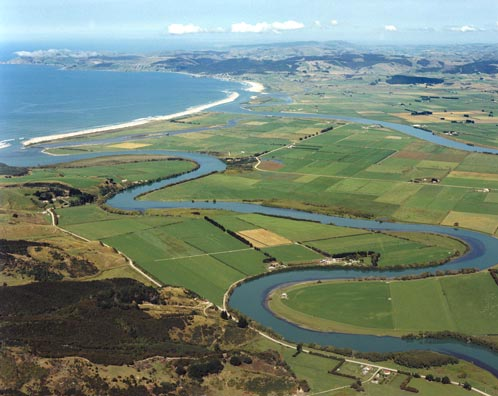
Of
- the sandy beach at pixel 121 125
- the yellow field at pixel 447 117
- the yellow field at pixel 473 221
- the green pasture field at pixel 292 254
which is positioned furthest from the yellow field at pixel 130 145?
the yellow field at pixel 447 117

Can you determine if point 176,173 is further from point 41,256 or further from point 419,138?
point 419,138

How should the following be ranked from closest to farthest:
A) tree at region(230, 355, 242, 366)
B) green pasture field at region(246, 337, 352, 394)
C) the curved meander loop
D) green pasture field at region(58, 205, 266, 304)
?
green pasture field at region(246, 337, 352, 394)
tree at region(230, 355, 242, 366)
the curved meander loop
green pasture field at region(58, 205, 266, 304)

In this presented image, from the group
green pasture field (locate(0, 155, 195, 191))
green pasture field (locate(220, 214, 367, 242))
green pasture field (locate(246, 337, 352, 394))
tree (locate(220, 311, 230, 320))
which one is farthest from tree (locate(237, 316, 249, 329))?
green pasture field (locate(0, 155, 195, 191))

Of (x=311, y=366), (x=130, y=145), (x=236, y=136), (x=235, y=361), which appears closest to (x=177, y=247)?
(x=235, y=361)

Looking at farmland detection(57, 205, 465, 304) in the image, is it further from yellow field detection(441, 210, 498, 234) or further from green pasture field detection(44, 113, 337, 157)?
green pasture field detection(44, 113, 337, 157)

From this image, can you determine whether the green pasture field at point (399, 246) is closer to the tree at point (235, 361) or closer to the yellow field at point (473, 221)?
the yellow field at point (473, 221)

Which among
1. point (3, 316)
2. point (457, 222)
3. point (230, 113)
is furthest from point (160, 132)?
point (3, 316)
